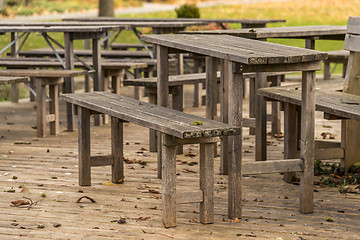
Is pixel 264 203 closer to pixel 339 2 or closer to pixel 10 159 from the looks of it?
pixel 10 159

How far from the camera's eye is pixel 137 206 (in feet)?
14.8

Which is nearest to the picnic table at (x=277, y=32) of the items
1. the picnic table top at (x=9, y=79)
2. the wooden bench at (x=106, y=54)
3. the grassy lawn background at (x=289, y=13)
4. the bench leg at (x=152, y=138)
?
the bench leg at (x=152, y=138)

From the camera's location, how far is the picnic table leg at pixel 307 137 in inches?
171

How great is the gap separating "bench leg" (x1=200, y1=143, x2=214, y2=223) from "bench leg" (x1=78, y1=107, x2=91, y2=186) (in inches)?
49.5

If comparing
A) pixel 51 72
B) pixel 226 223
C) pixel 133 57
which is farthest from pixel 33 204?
pixel 133 57

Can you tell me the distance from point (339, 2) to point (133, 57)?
15966 millimetres

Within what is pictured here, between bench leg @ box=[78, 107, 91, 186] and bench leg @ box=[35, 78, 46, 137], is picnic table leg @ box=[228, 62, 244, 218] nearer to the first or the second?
bench leg @ box=[78, 107, 91, 186]

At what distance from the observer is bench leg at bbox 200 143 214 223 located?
4125 millimetres

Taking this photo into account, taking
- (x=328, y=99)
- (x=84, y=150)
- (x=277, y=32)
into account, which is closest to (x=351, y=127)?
(x=328, y=99)

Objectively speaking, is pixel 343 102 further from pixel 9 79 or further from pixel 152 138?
pixel 9 79

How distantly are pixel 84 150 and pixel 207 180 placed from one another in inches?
52.8

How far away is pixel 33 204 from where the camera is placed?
15.0 feet

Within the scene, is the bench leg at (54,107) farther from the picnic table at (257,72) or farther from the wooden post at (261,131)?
the picnic table at (257,72)

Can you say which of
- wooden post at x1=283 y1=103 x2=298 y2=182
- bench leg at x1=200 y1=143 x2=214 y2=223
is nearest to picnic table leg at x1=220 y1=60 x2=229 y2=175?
wooden post at x1=283 y1=103 x2=298 y2=182
